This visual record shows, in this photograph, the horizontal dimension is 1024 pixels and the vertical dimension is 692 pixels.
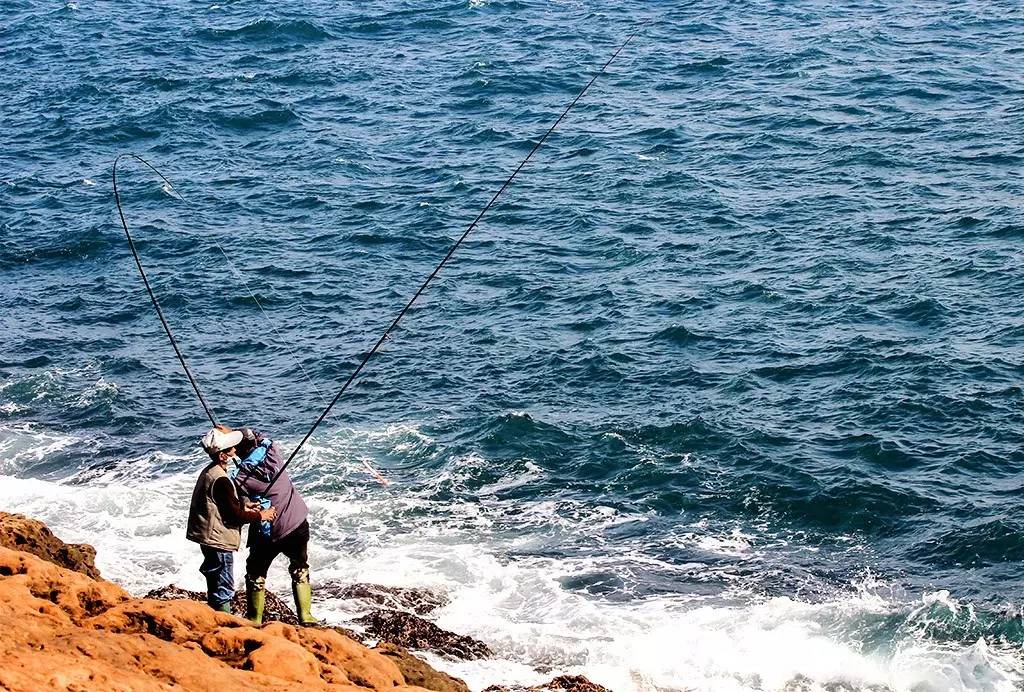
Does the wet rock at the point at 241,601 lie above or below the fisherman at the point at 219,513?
below

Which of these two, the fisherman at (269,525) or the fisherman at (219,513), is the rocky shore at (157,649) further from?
the fisherman at (269,525)

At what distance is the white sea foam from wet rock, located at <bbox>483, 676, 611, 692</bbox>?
788mm

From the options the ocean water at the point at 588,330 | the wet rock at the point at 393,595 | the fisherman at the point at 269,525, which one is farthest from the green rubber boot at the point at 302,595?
the wet rock at the point at 393,595

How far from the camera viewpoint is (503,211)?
83.1 ft

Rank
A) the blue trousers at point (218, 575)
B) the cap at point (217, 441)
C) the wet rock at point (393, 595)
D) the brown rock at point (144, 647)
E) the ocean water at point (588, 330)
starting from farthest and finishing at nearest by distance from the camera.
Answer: the ocean water at point (588, 330)
the wet rock at point (393, 595)
the blue trousers at point (218, 575)
the cap at point (217, 441)
the brown rock at point (144, 647)

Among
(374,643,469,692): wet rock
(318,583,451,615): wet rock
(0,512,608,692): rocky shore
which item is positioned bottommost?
(318,583,451,615): wet rock

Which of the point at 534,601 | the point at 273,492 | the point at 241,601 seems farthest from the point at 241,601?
the point at 534,601

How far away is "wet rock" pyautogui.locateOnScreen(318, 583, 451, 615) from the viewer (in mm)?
12938

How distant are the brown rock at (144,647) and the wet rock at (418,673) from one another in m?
0.25

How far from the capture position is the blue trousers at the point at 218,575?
977cm

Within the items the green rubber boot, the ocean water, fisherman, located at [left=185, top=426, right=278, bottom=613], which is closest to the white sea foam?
the ocean water

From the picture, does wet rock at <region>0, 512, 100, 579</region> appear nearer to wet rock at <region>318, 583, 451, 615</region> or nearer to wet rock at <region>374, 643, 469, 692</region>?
wet rock at <region>318, 583, 451, 615</region>

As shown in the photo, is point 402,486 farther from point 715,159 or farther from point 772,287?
point 715,159

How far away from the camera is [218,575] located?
9836mm
